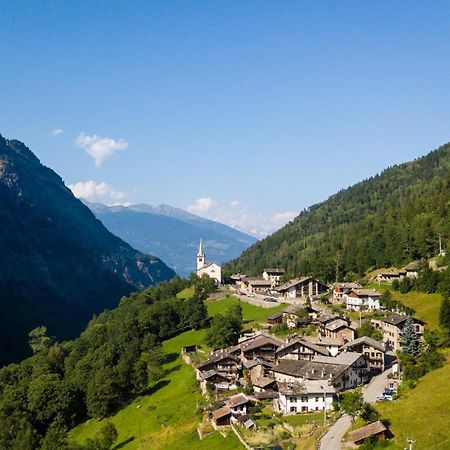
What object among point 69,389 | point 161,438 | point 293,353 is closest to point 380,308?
point 293,353

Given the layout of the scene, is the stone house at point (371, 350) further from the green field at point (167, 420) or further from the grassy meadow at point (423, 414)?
the green field at point (167, 420)

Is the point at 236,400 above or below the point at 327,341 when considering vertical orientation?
below

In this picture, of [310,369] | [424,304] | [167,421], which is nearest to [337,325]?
[424,304]

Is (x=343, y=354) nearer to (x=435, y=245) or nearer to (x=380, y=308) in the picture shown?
(x=380, y=308)

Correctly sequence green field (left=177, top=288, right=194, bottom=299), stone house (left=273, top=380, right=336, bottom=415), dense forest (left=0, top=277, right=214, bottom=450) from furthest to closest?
1. green field (left=177, top=288, right=194, bottom=299)
2. dense forest (left=0, top=277, right=214, bottom=450)
3. stone house (left=273, top=380, right=336, bottom=415)

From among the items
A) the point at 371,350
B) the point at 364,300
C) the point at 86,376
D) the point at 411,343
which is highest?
the point at 364,300

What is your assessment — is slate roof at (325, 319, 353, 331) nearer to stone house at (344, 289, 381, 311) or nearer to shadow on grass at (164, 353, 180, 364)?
stone house at (344, 289, 381, 311)

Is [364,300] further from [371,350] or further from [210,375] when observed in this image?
[210,375]

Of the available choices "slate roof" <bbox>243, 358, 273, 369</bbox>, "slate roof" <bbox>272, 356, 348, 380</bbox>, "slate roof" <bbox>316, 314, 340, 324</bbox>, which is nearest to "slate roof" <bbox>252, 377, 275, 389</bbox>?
"slate roof" <bbox>272, 356, 348, 380</bbox>
